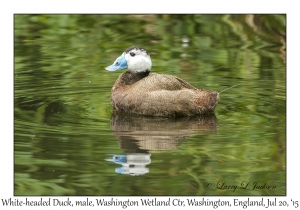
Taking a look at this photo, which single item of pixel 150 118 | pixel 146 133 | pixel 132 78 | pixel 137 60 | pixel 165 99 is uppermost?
pixel 137 60

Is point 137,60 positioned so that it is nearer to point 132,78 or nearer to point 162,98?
point 132,78

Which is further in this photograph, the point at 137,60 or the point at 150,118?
the point at 137,60

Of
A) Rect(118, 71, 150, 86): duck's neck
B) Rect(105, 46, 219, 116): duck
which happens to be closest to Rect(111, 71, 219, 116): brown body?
Rect(105, 46, 219, 116): duck

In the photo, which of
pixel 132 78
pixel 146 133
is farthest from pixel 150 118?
pixel 132 78

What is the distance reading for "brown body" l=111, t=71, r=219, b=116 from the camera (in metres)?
10.3

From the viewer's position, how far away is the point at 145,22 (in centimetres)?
1545

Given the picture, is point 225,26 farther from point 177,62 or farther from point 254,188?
point 254,188

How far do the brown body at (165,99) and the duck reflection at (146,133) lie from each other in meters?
0.09

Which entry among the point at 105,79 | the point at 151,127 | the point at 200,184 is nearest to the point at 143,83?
the point at 151,127

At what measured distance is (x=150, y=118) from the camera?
33.8ft

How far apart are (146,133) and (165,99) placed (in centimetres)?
96

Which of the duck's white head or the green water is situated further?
the duck's white head

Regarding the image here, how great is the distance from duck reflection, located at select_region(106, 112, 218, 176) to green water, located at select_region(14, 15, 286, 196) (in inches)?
0.6

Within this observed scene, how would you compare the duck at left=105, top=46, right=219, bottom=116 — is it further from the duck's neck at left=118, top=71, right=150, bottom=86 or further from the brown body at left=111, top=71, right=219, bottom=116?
the duck's neck at left=118, top=71, right=150, bottom=86
